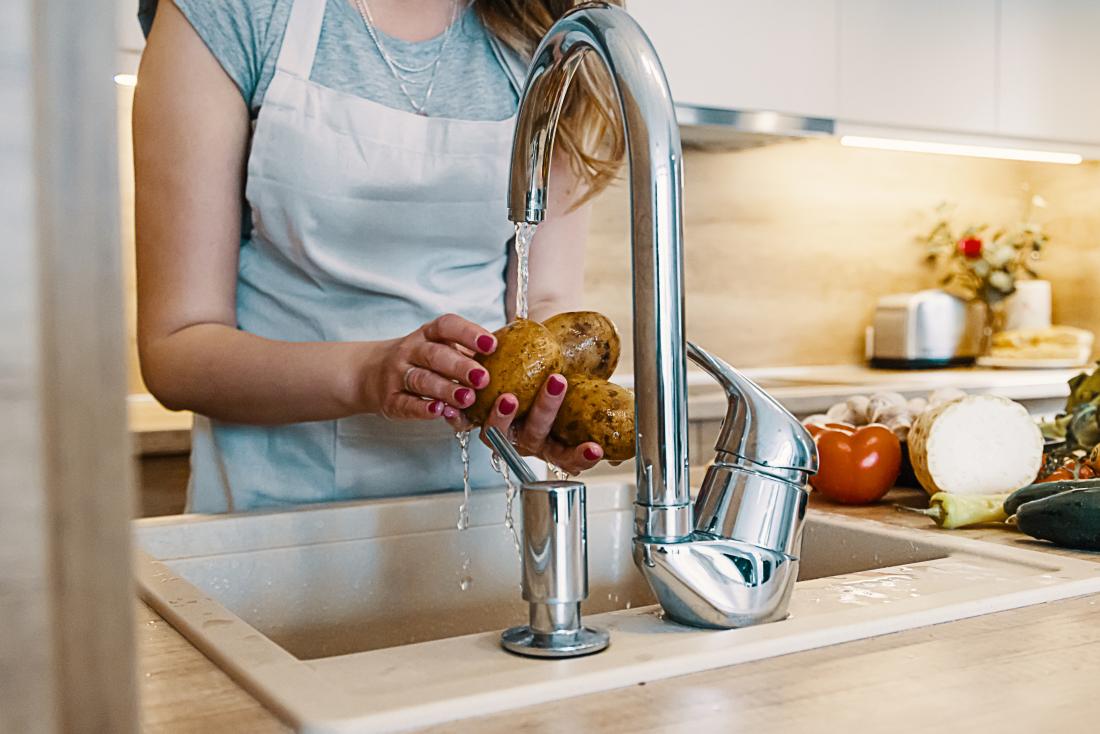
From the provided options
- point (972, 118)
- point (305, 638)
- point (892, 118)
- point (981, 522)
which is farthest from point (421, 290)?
point (972, 118)

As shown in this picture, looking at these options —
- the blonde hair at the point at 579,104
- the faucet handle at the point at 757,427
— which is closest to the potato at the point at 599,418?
the faucet handle at the point at 757,427

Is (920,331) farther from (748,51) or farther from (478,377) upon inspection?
(478,377)

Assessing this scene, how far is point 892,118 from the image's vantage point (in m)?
2.71

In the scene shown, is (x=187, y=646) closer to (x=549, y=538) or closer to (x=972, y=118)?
(x=549, y=538)

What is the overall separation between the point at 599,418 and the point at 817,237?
8.29 feet

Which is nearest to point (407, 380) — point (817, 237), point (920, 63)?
point (920, 63)

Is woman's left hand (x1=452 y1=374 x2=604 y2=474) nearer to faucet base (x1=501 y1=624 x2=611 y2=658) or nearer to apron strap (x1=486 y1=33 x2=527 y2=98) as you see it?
faucet base (x1=501 y1=624 x2=611 y2=658)

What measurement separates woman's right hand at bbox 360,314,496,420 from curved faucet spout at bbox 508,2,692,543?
17cm

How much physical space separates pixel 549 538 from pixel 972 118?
266cm

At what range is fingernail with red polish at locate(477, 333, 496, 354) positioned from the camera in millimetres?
705

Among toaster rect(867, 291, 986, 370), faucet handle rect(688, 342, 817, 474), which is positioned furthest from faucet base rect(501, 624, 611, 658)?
toaster rect(867, 291, 986, 370)

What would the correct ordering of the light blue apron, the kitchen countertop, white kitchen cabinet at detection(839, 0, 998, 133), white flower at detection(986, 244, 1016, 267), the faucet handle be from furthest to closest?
white flower at detection(986, 244, 1016, 267) < white kitchen cabinet at detection(839, 0, 998, 133) < the kitchen countertop < the light blue apron < the faucet handle

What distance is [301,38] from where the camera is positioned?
3.50 ft

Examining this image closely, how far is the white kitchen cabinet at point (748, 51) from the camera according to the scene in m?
2.38
